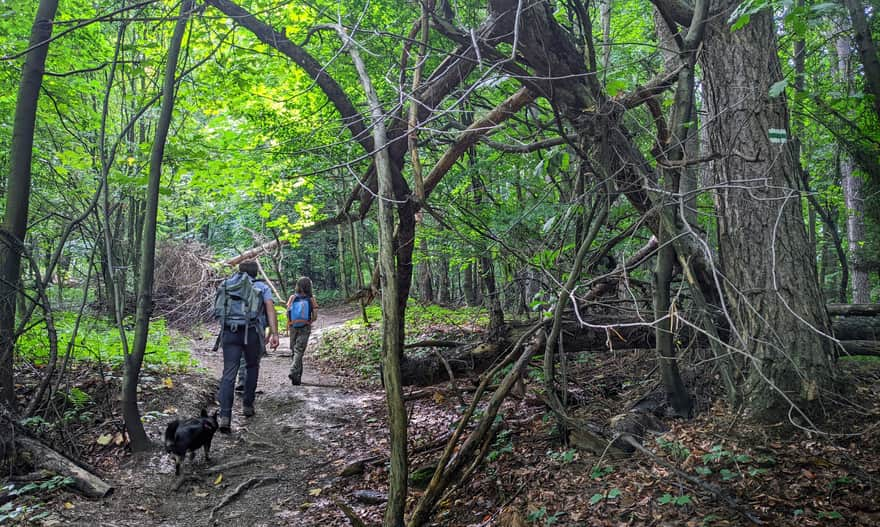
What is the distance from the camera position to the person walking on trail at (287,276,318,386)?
9547 mm

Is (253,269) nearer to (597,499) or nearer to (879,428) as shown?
(597,499)

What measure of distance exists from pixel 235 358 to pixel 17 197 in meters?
2.96

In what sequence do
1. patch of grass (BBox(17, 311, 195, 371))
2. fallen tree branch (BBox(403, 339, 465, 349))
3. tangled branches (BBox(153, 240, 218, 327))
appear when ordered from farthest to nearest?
tangled branches (BBox(153, 240, 218, 327)), patch of grass (BBox(17, 311, 195, 371)), fallen tree branch (BBox(403, 339, 465, 349))

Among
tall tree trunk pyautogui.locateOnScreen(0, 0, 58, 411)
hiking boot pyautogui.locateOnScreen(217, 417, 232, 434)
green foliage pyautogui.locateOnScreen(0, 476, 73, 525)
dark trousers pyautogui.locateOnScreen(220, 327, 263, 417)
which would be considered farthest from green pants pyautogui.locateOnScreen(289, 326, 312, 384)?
green foliage pyautogui.locateOnScreen(0, 476, 73, 525)

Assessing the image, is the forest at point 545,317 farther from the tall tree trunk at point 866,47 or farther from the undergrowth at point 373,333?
the undergrowth at point 373,333

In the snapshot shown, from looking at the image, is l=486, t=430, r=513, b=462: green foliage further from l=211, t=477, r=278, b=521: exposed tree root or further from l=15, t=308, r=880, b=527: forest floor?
l=211, t=477, r=278, b=521: exposed tree root

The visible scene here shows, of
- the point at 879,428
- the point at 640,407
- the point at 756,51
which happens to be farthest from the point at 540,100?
the point at 879,428

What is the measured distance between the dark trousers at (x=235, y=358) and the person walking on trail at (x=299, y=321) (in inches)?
85.4

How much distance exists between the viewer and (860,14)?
299cm

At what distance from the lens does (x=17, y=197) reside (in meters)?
5.37

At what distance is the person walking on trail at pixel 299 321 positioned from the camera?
955 centimetres

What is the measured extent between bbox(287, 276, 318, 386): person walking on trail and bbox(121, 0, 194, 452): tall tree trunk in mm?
3905

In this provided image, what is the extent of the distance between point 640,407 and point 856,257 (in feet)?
28.2

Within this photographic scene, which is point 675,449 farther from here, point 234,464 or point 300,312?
point 300,312
